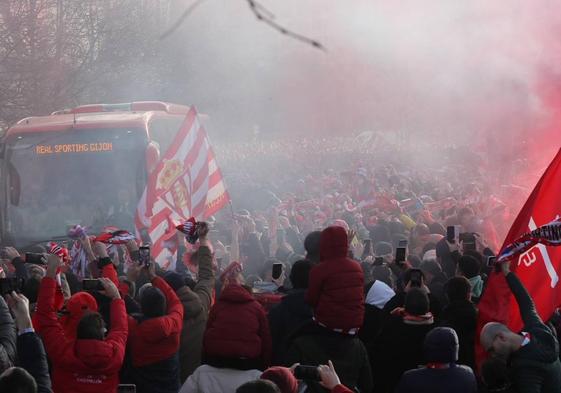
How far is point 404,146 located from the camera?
30.8 meters

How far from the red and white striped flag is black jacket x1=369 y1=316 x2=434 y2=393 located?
4635 mm

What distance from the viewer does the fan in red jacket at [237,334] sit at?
582cm

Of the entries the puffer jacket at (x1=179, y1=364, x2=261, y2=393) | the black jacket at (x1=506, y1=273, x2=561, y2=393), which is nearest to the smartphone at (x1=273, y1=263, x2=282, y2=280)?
the puffer jacket at (x1=179, y1=364, x2=261, y2=393)

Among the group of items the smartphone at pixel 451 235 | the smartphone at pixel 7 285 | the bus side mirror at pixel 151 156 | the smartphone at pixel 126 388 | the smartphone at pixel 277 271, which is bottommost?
the smartphone at pixel 126 388

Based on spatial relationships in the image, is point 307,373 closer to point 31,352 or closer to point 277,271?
point 31,352

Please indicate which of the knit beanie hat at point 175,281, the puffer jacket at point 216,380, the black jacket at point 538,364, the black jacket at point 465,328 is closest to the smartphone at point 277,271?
the knit beanie hat at point 175,281

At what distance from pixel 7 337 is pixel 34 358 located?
0.89 ft

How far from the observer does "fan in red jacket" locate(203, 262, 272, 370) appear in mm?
5824

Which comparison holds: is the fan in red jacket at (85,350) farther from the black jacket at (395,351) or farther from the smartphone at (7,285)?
the black jacket at (395,351)

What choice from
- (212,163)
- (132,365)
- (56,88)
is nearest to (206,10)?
(56,88)

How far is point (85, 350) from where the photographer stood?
19.5 feet

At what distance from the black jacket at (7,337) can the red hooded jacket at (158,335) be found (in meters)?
0.75

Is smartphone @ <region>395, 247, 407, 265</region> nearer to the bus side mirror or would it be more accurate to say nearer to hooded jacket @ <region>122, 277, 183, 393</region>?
hooded jacket @ <region>122, 277, 183, 393</region>

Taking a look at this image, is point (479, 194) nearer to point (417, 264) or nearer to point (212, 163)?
point (212, 163)
